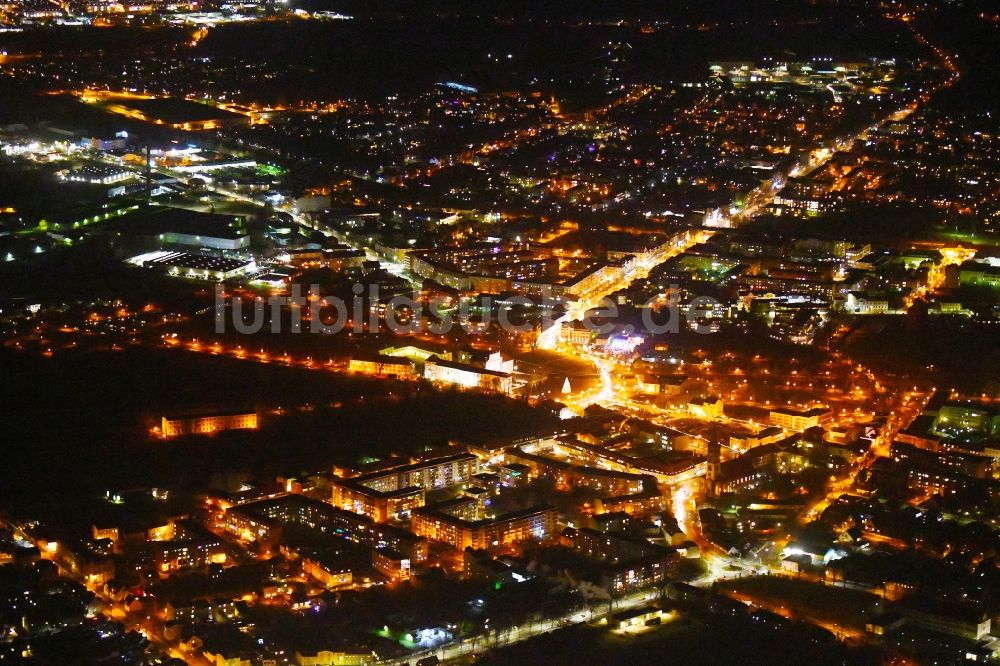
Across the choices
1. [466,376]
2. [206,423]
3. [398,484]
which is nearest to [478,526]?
[398,484]

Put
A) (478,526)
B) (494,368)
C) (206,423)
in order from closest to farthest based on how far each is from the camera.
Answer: (478,526) < (206,423) < (494,368)

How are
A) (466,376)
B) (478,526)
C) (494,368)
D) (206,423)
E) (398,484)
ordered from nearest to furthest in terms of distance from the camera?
(478,526), (398,484), (206,423), (466,376), (494,368)

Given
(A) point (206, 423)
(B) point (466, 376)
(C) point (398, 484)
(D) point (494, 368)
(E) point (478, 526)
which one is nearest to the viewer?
(E) point (478, 526)

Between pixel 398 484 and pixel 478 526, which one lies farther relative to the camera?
pixel 398 484

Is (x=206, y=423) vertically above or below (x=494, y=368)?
below

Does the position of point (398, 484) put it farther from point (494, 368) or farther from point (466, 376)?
point (494, 368)

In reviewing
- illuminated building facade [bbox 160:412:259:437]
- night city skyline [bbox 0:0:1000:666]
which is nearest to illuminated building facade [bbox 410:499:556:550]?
night city skyline [bbox 0:0:1000:666]

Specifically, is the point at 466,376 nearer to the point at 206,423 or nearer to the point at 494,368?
the point at 494,368

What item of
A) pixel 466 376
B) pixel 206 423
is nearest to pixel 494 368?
pixel 466 376

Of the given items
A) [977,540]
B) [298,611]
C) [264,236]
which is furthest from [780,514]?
[264,236]

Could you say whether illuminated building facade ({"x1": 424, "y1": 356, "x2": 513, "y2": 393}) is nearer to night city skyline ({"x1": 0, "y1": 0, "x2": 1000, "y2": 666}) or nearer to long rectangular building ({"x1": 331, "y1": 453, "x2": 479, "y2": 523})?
night city skyline ({"x1": 0, "y1": 0, "x2": 1000, "y2": 666})

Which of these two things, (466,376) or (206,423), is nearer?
(206,423)
